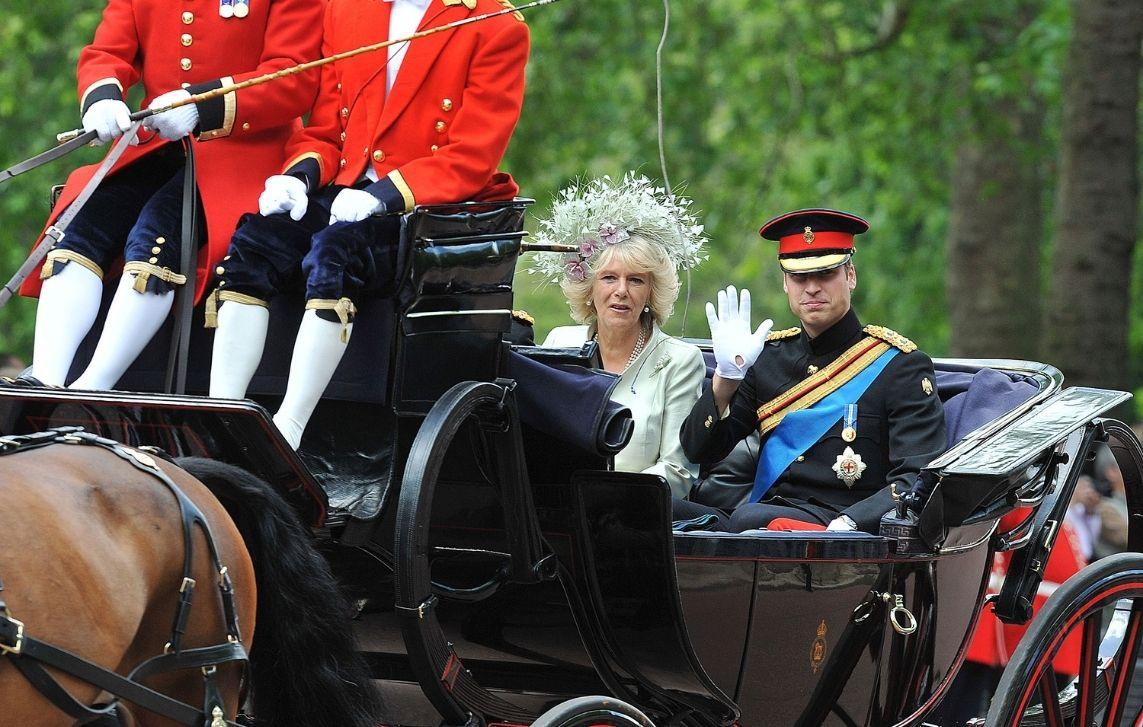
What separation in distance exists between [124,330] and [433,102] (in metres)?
0.87

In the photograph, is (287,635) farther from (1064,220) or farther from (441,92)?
(1064,220)

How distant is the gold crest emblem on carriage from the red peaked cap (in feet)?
3.29

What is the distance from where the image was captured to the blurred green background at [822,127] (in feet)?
35.4

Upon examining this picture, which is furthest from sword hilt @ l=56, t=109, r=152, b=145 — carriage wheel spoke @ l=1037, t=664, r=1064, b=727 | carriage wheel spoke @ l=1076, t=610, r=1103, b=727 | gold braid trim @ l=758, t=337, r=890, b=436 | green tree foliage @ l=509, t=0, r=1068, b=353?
green tree foliage @ l=509, t=0, r=1068, b=353

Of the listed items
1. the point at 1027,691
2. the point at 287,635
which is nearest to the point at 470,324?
the point at 287,635

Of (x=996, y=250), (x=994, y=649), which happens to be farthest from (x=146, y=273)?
(x=996, y=250)

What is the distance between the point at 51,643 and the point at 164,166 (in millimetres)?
1665

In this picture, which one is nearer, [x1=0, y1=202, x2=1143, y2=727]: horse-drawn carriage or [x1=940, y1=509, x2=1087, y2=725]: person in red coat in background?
[x1=0, y1=202, x2=1143, y2=727]: horse-drawn carriage

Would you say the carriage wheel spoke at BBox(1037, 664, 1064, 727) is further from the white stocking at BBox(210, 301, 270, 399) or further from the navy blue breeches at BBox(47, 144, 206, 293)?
the navy blue breeches at BBox(47, 144, 206, 293)

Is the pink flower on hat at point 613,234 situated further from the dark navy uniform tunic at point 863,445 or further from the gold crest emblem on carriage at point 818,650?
the gold crest emblem on carriage at point 818,650

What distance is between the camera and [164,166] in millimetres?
3756

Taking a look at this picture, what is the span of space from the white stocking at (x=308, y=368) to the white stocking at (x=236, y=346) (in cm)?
10

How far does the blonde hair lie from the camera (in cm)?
439

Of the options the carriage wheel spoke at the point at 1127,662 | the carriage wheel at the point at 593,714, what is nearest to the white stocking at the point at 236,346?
the carriage wheel at the point at 593,714
